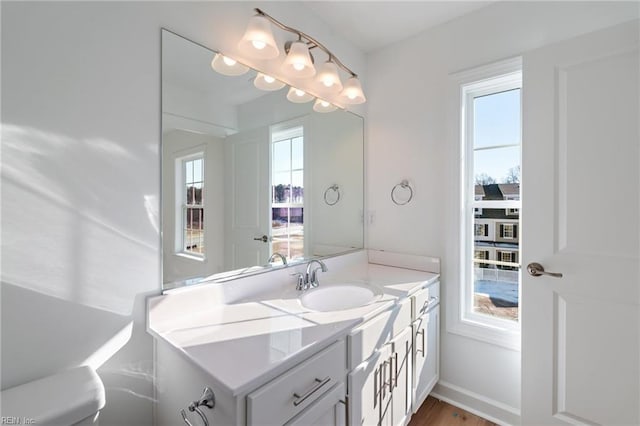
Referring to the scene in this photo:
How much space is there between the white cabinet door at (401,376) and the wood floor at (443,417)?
28cm

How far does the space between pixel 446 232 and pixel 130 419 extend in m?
1.84

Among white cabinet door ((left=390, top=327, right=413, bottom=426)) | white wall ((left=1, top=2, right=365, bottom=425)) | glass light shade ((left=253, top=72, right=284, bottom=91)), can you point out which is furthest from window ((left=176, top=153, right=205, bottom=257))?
white cabinet door ((left=390, top=327, right=413, bottom=426))

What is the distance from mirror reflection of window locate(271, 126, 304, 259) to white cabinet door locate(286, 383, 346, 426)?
0.77 metres

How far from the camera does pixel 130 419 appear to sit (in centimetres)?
101

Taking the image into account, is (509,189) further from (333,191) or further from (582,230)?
(333,191)

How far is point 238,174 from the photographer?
1427 mm

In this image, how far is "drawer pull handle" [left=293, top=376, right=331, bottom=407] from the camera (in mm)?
850

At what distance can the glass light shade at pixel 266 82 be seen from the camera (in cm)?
145

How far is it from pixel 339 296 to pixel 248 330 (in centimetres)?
70

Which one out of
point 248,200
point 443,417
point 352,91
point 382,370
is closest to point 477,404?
point 443,417

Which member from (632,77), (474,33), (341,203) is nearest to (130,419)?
(341,203)

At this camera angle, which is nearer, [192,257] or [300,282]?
[192,257]

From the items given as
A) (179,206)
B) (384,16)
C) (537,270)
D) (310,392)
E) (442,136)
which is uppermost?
(384,16)

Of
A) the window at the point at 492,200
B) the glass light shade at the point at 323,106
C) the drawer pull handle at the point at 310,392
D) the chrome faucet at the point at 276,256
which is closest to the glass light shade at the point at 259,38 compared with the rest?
the glass light shade at the point at 323,106
